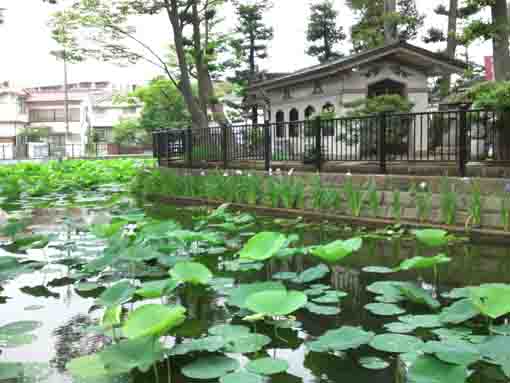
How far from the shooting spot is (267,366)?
243 centimetres

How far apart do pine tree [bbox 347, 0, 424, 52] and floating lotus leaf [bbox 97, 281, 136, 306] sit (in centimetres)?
1722

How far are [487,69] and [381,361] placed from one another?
16.1m

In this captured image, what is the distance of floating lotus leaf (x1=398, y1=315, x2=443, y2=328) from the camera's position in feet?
9.77

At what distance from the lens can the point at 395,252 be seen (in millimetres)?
5652

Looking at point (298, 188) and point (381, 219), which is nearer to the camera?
point (381, 219)

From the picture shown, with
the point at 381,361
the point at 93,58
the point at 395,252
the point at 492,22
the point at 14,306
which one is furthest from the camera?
the point at 93,58

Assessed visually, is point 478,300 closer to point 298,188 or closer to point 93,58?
point 298,188

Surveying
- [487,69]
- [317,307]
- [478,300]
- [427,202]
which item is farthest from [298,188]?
[487,69]

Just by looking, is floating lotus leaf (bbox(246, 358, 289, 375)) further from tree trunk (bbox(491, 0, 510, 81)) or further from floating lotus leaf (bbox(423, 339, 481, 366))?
tree trunk (bbox(491, 0, 510, 81))

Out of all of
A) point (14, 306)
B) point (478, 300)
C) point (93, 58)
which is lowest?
point (14, 306)

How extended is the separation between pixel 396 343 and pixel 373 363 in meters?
0.18

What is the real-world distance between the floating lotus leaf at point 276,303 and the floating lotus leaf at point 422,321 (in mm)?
787

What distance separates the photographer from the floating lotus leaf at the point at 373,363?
256cm

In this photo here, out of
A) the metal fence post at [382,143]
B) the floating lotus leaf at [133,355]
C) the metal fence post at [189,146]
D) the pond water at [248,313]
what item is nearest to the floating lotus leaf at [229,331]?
the pond water at [248,313]
